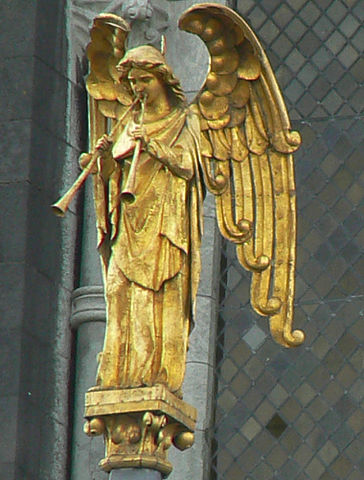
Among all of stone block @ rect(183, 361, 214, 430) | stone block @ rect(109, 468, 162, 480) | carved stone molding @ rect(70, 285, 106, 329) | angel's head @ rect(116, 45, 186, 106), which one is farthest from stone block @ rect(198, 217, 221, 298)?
stone block @ rect(109, 468, 162, 480)

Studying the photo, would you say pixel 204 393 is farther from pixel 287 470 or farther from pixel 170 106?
pixel 170 106

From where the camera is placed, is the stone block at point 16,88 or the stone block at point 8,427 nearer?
the stone block at point 8,427

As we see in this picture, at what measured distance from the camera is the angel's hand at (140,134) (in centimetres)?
1404

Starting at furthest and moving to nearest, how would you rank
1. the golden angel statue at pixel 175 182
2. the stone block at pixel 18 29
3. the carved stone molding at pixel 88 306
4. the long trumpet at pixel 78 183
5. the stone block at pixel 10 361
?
the stone block at pixel 18 29 → the carved stone molding at pixel 88 306 → the stone block at pixel 10 361 → the golden angel statue at pixel 175 182 → the long trumpet at pixel 78 183

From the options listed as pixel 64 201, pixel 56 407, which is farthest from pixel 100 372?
pixel 56 407

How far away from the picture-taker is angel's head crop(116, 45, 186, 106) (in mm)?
14164

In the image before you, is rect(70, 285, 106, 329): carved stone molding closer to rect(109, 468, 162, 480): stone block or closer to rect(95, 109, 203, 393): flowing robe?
rect(95, 109, 203, 393): flowing robe

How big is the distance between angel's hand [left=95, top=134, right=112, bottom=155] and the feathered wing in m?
0.29

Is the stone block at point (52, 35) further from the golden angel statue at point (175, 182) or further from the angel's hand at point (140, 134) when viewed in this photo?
the angel's hand at point (140, 134)

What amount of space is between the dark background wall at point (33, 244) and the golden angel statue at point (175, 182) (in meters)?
1.08

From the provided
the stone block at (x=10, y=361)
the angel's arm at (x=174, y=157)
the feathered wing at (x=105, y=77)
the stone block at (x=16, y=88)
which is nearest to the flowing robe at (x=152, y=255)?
the angel's arm at (x=174, y=157)

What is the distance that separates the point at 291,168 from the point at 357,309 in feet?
4.37

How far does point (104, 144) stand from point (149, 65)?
0.40 m

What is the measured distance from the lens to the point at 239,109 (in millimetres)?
14617
